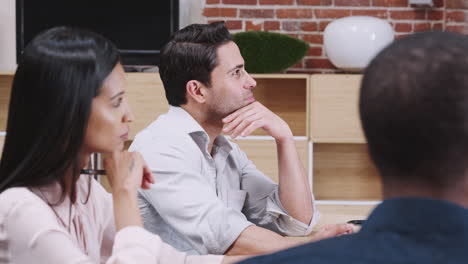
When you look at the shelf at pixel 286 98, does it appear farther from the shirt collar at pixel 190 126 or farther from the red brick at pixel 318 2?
the shirt collar at pixel 190 126

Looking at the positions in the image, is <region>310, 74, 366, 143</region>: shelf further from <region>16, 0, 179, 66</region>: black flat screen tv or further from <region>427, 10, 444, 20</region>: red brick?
<region>16, 0, 179, 66</region>: black flat screen tv

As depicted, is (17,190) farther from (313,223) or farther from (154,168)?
(313,223)

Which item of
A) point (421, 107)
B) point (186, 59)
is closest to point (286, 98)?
point (186, 59)

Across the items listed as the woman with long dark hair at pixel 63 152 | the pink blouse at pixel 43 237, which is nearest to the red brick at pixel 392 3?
the woman with long dark hair at pixel 63 152

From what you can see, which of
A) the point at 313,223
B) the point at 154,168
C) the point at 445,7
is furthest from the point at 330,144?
the point at 154,168

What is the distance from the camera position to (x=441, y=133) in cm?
65

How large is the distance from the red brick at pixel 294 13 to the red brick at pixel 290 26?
0.04 metres

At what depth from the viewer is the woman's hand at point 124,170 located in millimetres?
1297

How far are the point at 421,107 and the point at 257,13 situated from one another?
342 cm

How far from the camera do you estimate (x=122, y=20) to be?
12.4 ft

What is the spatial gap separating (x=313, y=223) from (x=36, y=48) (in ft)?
3.52

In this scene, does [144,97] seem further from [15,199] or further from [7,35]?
[15,199]

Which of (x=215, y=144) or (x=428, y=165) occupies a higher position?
(x=428, y=165)

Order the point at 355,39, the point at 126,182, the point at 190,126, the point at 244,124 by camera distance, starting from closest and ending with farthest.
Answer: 1. the point at 126,182
2. the point at 190,126
3. the point at 244,124
4. the point at 355,39
